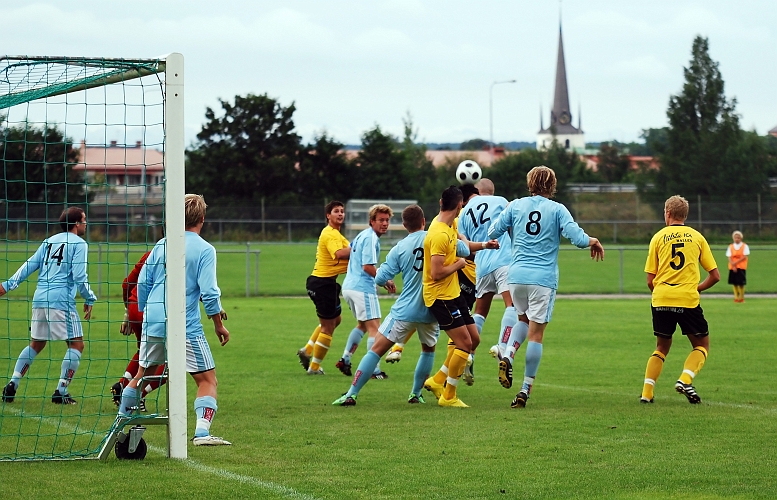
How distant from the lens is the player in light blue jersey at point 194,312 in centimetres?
717

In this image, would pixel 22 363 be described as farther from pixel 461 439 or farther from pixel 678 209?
pixel 678 209

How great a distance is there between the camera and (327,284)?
40.2ft

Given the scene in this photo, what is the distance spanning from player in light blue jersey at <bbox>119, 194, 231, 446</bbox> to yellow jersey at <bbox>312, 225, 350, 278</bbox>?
475 centimetres

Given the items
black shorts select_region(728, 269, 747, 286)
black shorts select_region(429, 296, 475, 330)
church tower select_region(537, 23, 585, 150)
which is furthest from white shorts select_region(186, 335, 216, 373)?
church tower select_region(537, 23, 585, 150)

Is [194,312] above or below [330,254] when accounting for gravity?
below

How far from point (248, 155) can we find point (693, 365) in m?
56.7

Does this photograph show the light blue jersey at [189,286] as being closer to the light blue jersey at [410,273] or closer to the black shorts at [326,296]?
the light blue jersey at [410,273]

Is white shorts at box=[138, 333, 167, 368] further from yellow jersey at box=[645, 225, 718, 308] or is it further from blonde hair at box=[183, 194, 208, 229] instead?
yellow jersey at box=[645, 225, 718, 308]

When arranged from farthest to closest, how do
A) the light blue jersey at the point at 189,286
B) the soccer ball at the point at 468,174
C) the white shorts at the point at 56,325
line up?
1. the soccer ball at the point at 468,174
2. the white shorts at the point at 56,325
3. the light blue jersey at the point at 189,286

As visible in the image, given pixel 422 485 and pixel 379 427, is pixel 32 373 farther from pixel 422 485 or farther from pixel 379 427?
pixel 422 485

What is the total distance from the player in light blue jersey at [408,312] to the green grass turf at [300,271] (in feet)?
46.1

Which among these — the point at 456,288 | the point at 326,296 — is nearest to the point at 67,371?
the point at 326,296

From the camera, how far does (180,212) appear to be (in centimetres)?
681

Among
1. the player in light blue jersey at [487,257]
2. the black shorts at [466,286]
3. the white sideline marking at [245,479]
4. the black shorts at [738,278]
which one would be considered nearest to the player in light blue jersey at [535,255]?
the player in light blue jersey at [487,257]
